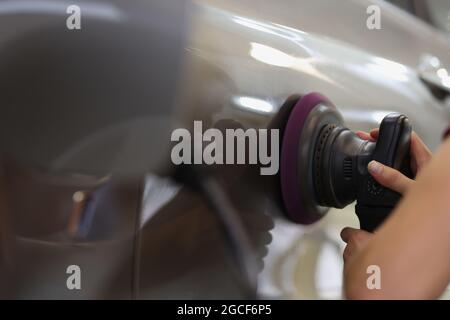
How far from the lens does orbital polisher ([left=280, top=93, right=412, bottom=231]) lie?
0.46m

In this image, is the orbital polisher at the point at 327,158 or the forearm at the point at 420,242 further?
the orbital polisher at the point at 327,158

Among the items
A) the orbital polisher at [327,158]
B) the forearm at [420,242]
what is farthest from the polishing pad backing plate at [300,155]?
the forearm at [420,242]

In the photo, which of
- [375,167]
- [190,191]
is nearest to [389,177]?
[375,167]

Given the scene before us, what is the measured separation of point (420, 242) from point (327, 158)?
0.18 meters

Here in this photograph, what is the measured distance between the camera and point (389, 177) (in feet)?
1.44

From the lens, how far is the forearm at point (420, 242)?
35 centimetres

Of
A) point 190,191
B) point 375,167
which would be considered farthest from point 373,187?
point 190,191

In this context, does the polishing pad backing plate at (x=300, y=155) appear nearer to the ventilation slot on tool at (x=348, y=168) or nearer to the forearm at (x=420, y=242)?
the ventilation slot on tool at (x=348, y=168)

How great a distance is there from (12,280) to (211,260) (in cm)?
16

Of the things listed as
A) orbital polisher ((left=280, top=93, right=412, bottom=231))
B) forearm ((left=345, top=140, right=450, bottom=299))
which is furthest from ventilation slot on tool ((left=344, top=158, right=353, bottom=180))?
forearm ((left=345, top=140, right=450, bottom=299))

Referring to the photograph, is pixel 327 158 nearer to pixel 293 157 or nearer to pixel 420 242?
pixel 293 157

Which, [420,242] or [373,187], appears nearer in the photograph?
[420,242]
